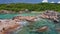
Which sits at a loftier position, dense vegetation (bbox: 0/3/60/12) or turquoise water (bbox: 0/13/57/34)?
dense vegetation (bbox: 0/3/60/12)

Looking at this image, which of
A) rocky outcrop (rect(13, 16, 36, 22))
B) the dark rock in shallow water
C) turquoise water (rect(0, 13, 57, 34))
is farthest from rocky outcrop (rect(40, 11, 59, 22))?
rocky outcrop (rect(13, 16, 36, 22))

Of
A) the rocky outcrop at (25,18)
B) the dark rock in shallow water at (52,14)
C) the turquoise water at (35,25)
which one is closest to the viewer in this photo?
the turquoise water at (35,25)

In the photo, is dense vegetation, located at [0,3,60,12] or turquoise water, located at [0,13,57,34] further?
dense vegetation, located at [0,3,60,12]

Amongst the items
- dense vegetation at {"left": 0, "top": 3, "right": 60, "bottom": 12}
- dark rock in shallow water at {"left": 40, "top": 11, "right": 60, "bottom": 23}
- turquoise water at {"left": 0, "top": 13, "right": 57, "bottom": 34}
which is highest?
dense vegetation at {"left": 0, "top": 3, "right": 60, "bottom": 12}

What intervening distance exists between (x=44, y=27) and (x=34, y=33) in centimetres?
28

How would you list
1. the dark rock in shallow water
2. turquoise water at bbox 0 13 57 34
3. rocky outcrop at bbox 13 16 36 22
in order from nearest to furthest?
turquoise water at bbox 0 13 57 34 → rocky outcrop at bbox 13 16 36 22 → the dark rock in shallow water

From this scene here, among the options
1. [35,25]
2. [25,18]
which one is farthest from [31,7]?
[35,25]

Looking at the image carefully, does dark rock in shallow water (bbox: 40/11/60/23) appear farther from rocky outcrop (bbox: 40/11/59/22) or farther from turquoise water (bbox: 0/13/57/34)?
turquoise water (bbox: 0/13/57/34)

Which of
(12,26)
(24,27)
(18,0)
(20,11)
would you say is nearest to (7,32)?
(12,26)

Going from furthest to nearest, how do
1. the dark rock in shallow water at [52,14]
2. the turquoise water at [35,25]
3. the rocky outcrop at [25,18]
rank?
the dark rock in shallow water at [52,14], the rocky outcrop at [25,18], the turquoise water at [35,25]

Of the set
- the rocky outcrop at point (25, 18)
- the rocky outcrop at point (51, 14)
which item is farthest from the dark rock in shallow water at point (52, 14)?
the rocky outcrop at point (25, 18)

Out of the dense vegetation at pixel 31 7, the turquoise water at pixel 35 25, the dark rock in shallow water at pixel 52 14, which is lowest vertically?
the turquoise water at pixel 35 25

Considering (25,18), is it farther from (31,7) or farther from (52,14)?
(52,14)

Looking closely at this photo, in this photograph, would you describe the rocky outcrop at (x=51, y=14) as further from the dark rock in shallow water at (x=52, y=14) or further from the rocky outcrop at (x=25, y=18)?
the rocky outcrop at (x=25, y=18)
